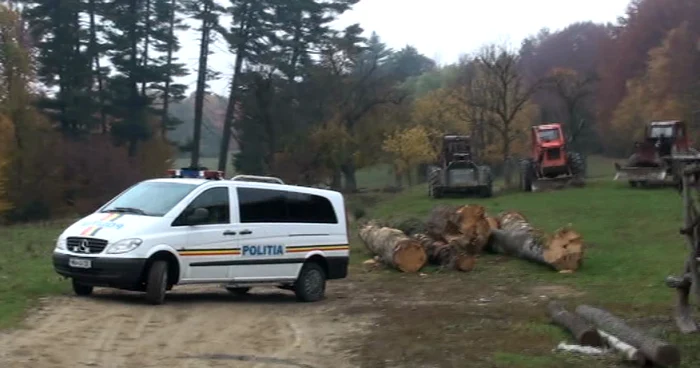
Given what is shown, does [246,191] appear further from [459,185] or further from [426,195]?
[426,195]

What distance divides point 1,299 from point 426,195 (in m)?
36.2

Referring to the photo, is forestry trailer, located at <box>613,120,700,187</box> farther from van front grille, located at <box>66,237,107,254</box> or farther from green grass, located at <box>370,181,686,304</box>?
van front grille, located at <box>66,237,107,254</box>

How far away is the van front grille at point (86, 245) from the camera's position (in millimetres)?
14570

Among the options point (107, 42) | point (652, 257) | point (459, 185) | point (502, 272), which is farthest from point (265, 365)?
point (107, 42)

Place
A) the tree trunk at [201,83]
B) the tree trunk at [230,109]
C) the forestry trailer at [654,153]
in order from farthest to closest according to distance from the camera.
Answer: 1. the tree trunk at [230,109]
2. the tree trunk at [201,83]
3. the forestry trailer at [654,153]

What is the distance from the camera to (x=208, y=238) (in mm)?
15430

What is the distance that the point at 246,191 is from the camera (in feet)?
53.4

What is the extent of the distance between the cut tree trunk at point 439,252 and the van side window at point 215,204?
24.8 feet

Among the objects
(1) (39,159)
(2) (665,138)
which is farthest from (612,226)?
(1) (39,159)

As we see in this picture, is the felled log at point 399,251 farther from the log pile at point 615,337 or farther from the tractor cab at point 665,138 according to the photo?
the tractor cab at point 665,138

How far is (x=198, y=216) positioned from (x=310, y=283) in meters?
2.46

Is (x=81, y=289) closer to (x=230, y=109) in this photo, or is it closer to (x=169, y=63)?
(x=169, y=63)

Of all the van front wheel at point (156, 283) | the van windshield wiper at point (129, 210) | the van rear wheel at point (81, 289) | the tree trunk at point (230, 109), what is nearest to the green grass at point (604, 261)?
the van front wheel at point (156, 283)

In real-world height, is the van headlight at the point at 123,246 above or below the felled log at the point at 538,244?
above
